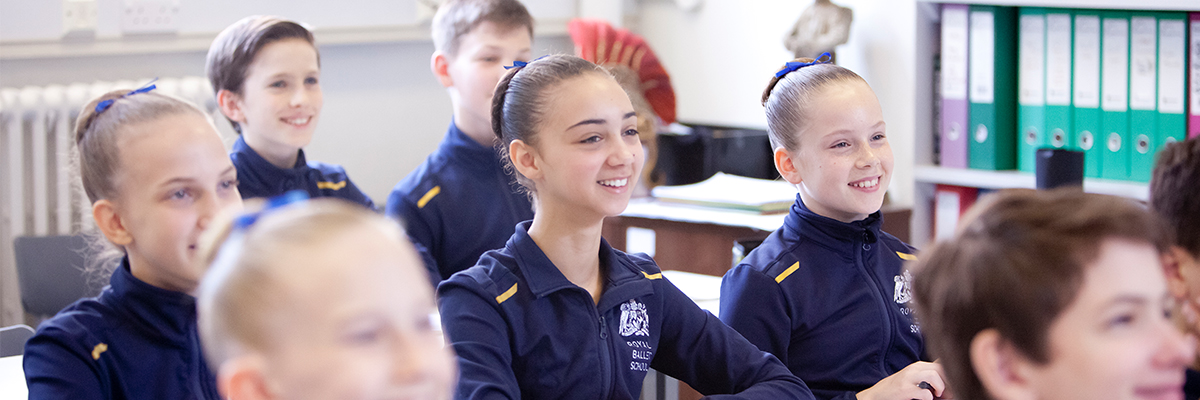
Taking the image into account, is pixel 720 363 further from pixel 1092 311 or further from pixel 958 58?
pixel 958 58

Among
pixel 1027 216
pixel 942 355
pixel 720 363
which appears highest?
pixel 1027 216

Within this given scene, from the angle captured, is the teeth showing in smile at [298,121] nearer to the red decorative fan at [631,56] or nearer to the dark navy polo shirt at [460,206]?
the dark navy polo shirt at [460,206]

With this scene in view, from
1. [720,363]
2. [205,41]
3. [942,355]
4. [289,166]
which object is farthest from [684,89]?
[942,355]

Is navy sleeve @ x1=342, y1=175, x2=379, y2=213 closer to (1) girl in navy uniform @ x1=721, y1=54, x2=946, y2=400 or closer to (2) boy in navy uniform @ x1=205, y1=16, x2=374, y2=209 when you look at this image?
(2) boy in navy uniform @ x1=205, y1=16, x2=374, y2=209

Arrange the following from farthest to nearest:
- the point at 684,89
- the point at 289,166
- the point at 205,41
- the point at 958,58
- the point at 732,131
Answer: the point at 684,89, the point at 732,131, the point at 205,41, the point at 958,58, the point at 289,166

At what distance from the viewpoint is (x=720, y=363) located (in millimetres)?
1483

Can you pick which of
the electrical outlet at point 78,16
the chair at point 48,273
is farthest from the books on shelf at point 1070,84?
the electrical outlet at point 78,16

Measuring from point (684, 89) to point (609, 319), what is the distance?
2.47 metres

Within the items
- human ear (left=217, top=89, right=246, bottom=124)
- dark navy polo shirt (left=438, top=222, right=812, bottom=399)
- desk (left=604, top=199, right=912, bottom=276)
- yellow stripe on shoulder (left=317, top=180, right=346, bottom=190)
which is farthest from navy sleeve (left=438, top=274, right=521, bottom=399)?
desk (left=604, top=199, right=912, bottom=276)

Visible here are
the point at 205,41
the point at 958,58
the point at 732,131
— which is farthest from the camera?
the point at 732,131

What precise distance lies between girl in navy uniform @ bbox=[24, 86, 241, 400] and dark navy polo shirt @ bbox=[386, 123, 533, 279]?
770 millimetres

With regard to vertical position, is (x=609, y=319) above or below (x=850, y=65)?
below

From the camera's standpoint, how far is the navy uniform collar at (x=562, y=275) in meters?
1.41

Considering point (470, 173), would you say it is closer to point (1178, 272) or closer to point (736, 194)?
point (736, 194)
